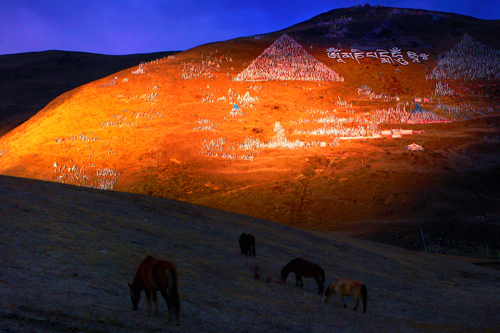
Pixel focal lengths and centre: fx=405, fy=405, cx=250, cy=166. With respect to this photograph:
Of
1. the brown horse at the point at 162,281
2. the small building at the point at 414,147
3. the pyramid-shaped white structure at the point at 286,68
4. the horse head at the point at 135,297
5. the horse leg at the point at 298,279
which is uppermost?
the pyramid-shaped white structure at the point at 286,68

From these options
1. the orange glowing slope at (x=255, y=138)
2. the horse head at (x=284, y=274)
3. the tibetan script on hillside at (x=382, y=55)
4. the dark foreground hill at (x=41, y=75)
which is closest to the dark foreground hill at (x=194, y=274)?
the horse head at (x=284, y=274)

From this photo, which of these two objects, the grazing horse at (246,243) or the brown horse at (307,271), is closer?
the brown horse at (307,271)

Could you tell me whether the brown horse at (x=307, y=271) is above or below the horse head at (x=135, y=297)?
below

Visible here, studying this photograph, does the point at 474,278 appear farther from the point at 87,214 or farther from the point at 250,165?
the point at 250,165

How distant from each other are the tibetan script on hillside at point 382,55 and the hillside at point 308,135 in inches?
10.8

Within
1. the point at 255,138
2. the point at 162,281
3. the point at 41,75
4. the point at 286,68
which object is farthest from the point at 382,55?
the point at 41,75

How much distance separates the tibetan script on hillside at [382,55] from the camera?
179 feet

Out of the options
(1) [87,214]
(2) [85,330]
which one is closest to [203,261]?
(1) [87,214]

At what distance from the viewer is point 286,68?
50375mm

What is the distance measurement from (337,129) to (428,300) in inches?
1102

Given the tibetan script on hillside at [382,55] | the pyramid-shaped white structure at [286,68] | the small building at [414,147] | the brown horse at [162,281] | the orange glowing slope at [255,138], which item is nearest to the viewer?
the brown horse at [162,281]

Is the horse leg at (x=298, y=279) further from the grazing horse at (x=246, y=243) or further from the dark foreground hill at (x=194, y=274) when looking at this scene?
the grazing horse at (x=246, y=243)

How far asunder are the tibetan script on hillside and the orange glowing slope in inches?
14.0

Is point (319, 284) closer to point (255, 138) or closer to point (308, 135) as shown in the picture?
point (255, 138)
